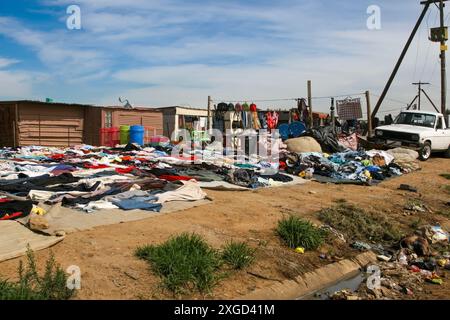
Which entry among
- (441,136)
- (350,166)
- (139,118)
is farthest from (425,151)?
(139,118)

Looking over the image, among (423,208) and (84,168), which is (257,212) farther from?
(84,168)

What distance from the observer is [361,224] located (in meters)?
7.56

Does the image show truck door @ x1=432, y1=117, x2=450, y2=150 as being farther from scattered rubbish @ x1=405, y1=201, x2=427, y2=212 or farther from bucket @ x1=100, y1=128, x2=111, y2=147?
bucket @ x1=100, y1=128, x2=111, y2=147

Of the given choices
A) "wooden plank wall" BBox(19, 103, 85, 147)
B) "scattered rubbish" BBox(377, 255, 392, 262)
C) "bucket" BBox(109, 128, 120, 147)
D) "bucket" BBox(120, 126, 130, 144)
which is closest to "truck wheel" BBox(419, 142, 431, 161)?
"scattered rubbish" BBox(377, 255, 392, 262)

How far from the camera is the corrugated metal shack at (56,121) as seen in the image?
19.8 m

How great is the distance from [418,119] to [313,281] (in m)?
15.6

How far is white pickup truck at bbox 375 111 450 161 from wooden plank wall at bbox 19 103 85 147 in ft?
48.3

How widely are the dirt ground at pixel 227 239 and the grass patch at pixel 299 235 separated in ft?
0.46

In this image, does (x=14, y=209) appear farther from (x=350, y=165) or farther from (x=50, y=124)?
(x=50, y=124)

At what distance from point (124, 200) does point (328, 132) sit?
521 inches
